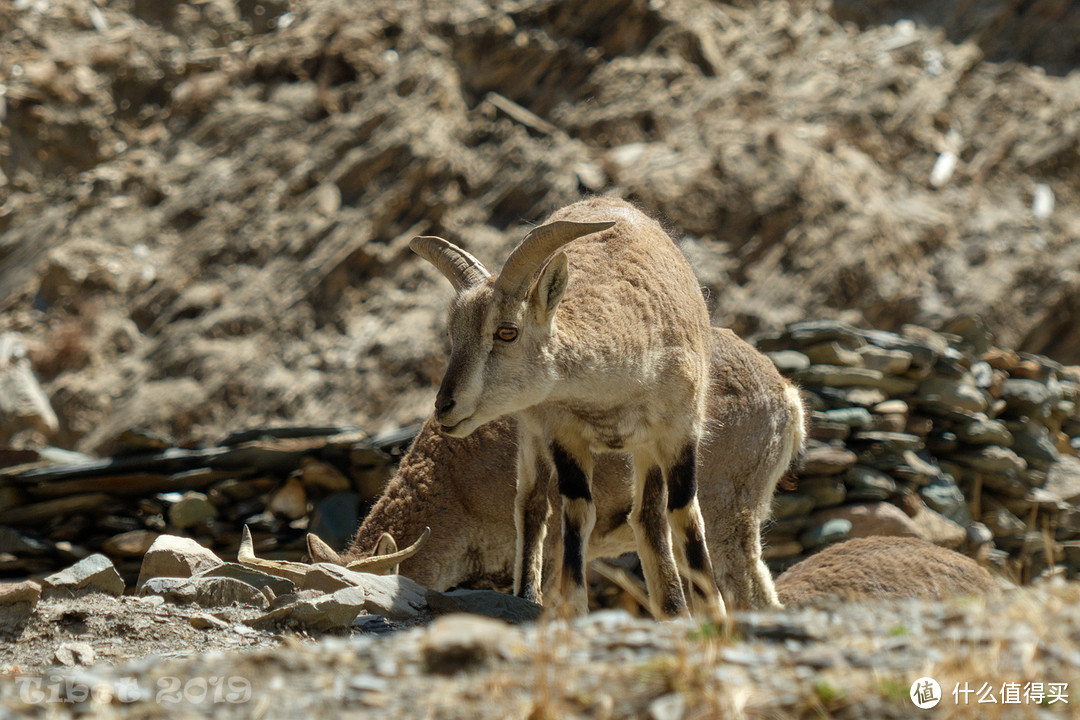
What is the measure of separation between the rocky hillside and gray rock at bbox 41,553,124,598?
867 cm

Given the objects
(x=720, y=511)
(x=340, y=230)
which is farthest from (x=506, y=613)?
(x=340, y=230)

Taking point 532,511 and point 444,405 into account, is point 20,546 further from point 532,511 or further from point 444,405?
point 444,405

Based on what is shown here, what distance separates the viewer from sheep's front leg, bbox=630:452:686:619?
534 centimetres

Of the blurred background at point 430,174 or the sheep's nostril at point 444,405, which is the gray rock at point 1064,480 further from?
the sheep's nostril at point 444,405

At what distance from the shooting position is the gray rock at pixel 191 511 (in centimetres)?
863

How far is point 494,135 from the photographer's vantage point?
16844mm

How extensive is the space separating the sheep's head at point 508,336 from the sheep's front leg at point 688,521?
0.90 m

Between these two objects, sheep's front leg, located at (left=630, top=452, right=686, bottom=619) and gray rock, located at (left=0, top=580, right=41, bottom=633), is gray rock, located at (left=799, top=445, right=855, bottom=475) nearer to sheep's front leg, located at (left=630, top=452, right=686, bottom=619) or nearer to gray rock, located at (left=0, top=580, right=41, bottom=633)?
sheep's front leg, located at (left=630, top=452, right=686, bottom=619)

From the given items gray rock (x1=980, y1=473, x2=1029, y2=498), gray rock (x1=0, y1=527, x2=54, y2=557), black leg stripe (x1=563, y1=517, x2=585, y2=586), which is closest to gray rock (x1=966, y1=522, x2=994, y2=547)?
gray rock (x1=980, y1=473, x2=1029, y2=498)

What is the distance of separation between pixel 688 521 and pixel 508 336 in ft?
4.61

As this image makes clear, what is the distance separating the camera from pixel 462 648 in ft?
9.20

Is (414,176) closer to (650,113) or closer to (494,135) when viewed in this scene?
(494,135)

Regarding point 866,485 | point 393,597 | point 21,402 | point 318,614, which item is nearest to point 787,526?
point 866,485

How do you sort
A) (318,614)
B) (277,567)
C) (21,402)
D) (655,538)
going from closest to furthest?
(318,614) → (655,538) → (277,567) → (21,402)
